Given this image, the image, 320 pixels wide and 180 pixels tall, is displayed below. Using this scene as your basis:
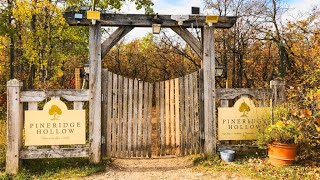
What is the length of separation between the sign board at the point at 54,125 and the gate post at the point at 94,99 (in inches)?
7.6

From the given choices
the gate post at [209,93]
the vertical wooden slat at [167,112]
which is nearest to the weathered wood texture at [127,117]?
the vertical wooden slat at [167,112]

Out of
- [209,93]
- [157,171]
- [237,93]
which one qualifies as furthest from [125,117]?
[237,93]

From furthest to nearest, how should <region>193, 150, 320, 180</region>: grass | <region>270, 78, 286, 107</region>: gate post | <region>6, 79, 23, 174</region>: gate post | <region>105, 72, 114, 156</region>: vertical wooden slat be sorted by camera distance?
<region>270, 78, 286, 107</region>: gate post, <region>105, 72, 114, 156</region>: vertical wooden slat, <region>6, 79, 23, 174</region>: gate post, <region>193, 150, 320, 180</region>: grass

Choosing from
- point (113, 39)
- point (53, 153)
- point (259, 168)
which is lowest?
point (259, 168)

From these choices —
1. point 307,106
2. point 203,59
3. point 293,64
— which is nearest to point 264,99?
point 307,106

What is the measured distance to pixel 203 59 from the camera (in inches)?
241

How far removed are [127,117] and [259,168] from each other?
2.77 m

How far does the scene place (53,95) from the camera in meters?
5.54

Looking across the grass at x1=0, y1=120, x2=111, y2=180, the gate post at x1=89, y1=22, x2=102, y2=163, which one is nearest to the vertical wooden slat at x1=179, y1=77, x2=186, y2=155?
the grass at x1=0, y1=120, x2=111, y2=180

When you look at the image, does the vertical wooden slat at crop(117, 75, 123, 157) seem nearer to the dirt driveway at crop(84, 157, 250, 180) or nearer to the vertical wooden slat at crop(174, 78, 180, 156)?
the dirt driveway at crop(84, 157, 250, 180)

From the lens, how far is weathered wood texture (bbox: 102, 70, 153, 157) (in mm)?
6023

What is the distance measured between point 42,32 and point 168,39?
6.18 meters

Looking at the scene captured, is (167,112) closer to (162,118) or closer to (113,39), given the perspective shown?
(162,118)

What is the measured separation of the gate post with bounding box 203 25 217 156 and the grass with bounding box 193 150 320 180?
319mm
